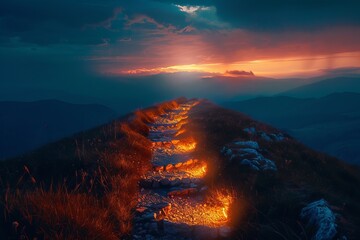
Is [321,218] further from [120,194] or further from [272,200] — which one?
[120,194]

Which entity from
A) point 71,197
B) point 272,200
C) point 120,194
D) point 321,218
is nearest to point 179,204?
point 120,194

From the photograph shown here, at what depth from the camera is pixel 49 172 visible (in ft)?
32.2

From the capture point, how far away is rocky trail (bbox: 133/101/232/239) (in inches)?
271

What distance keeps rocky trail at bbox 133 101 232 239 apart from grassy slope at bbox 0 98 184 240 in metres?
0.40

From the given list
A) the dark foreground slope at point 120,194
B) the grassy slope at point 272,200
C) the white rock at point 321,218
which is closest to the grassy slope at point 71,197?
the dark foreground slope at point 120,194

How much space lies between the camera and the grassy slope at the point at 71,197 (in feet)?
17.7

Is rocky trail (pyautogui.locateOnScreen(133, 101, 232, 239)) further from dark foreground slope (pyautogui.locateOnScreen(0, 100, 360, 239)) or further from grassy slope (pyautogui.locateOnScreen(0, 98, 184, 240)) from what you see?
grassy slope (pyautogui.locateOnScreen(0, 98, 184, 240))

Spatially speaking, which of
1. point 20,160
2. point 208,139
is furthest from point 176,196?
point 208,139

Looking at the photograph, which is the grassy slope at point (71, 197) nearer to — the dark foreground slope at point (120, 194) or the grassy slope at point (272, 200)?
the dark foreground slope at point (120, 194)

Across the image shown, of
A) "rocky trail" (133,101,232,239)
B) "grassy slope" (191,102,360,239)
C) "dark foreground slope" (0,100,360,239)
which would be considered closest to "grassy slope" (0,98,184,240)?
"dark foreground slope" (0,100,360,239)

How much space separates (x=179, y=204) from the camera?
339 inches

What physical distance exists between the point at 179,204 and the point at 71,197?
3214 millimetres

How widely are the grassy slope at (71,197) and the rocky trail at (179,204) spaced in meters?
0.40

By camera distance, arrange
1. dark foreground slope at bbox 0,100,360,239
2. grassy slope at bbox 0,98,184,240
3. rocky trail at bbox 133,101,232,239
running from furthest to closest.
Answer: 1. rocky trail at bbox 133,101,232,239
2. dark foreground slope at bbox 0,100,360,239
3. grassy slope at bbox 0,98,184,240
